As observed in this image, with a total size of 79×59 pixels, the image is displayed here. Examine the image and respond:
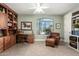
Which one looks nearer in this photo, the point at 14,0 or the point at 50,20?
the point at 14,0

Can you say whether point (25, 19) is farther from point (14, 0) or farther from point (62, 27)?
point (14, 0)

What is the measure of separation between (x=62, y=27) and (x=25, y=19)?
306 cm

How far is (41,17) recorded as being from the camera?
10.4 meters

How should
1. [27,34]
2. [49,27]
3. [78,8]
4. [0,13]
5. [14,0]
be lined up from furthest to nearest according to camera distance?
[49,27], [27,34], [78,8], [0,13], [14,0]

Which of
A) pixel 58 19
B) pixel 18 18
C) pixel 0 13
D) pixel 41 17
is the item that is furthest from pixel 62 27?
pixel 0 13

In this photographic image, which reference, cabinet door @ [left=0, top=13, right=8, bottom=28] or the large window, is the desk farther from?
cabinet door @ [left=0, top=13, right=8, bottom=28]

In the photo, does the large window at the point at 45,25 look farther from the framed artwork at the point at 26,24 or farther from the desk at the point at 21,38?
the desk at the point at 21,38

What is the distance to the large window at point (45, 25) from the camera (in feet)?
33.9

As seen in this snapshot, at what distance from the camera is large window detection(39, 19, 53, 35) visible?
10.3 metres

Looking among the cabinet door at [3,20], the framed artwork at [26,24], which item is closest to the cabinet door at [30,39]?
the framed artwork at [26,24]

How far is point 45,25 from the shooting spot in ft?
34.0

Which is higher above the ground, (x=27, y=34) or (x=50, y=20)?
(x=50, y=20)

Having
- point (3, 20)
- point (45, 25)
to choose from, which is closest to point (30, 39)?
point (45, 25)

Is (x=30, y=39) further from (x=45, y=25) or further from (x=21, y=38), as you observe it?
(x=45, y=25)
